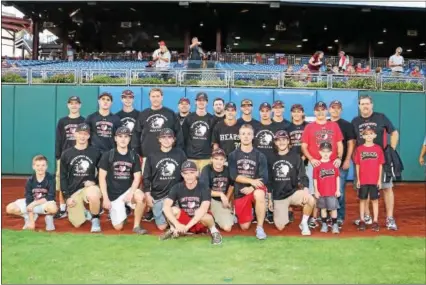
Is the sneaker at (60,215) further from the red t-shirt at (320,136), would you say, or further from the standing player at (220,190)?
the red t-shirt at (320,136)

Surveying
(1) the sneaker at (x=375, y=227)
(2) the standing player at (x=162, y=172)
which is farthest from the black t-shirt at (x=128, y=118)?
(1) the sneaker at (x=375, y=227)

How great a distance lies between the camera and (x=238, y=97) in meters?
15.0

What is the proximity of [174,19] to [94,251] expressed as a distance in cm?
2210

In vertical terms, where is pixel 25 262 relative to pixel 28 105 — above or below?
below

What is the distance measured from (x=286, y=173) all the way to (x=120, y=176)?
242cm

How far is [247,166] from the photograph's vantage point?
23.0ft

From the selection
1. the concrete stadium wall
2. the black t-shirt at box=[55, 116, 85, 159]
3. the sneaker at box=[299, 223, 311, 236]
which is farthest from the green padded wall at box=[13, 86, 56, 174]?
the sneaker at box=[299, 223, 311, 236]

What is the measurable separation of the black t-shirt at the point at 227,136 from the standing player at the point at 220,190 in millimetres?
627

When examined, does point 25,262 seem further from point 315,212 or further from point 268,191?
point 315,212

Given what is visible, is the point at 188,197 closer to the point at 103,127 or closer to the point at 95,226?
the point at 95,226

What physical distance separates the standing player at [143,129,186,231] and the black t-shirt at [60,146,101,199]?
0.93m

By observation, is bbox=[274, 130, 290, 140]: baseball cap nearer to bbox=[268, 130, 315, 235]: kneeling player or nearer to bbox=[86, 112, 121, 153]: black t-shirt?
bbox=[268, 130, 315, 235]: kneeling player

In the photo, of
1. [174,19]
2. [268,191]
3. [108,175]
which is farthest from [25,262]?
[174,19]

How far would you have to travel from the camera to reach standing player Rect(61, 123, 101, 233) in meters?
7.29
